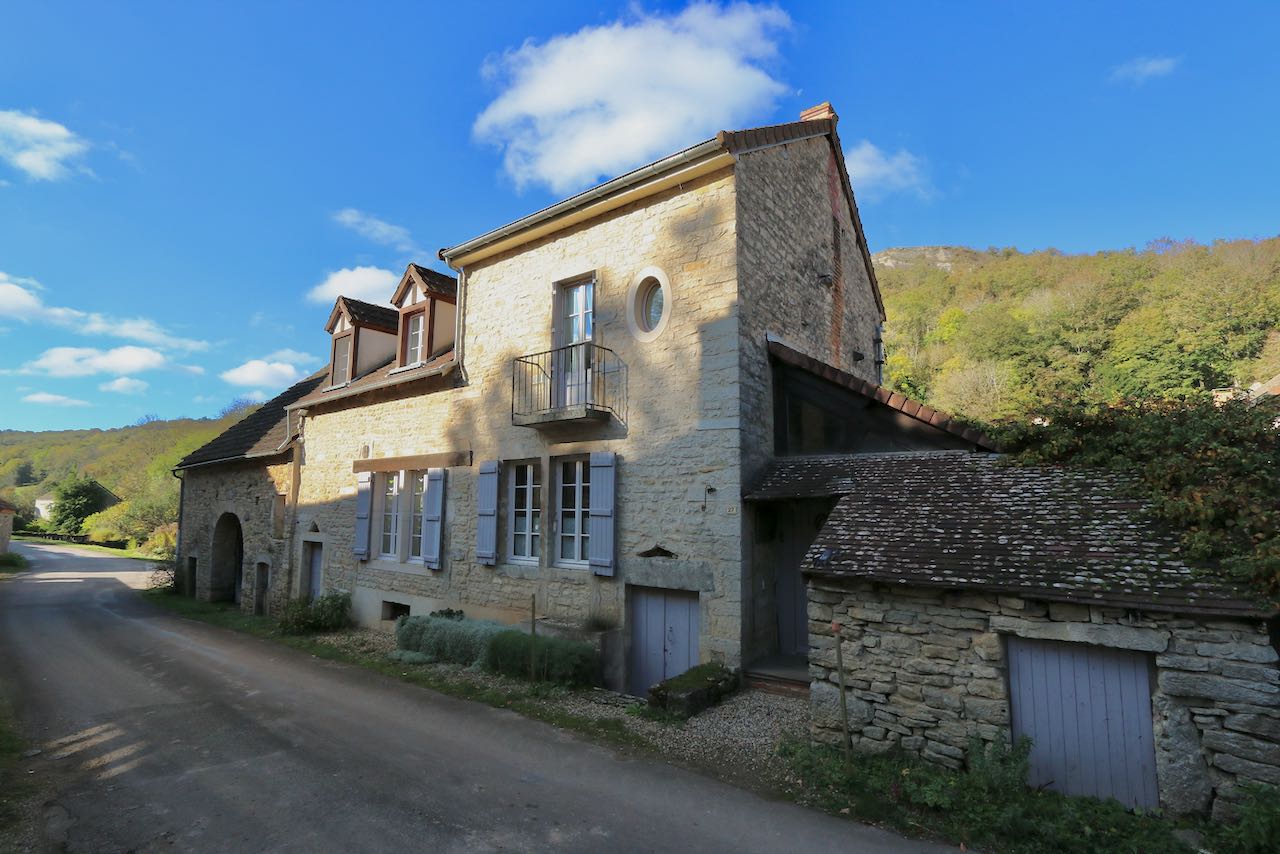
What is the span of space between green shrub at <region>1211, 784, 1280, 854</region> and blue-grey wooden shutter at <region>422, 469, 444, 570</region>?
10.0 metres

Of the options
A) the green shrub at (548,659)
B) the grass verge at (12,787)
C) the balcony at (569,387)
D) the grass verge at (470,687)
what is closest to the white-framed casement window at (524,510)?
the balcony at (569,387)

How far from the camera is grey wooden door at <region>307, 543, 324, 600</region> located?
1351 cm

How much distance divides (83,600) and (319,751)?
648 inches

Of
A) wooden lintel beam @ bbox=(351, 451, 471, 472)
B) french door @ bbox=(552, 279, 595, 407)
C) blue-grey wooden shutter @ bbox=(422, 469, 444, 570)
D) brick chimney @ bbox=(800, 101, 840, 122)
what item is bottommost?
blue-grey wooden shutter @ bbox=(422, 469, 444, 570)

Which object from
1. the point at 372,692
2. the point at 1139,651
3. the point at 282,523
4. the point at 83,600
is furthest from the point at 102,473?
the point at 1139,651

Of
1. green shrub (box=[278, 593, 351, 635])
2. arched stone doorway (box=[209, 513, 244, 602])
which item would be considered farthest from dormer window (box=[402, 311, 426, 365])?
arched stone doorway (box=[209, 513, 244, 602])

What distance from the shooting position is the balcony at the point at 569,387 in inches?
344

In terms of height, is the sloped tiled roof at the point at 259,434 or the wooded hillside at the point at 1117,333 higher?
the wooded hillside at the point at 1117,333

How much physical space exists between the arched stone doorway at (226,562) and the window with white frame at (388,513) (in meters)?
7.12

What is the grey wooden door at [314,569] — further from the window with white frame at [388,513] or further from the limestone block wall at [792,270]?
the limestone block wall at [792,270]

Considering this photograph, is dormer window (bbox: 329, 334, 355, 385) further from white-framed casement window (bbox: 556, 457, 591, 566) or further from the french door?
white-framed casement window (bbox: 556, 457, 591, 566)

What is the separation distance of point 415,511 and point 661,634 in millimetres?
5896

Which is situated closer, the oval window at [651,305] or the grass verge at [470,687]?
the grass verge at [470,687]

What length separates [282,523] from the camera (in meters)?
14.5
